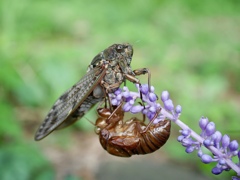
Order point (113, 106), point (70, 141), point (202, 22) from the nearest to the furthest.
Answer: point (113, 106) < point (70, 141) < point (202, 22)

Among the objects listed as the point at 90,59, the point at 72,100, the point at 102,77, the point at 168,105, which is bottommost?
the point at 90,59

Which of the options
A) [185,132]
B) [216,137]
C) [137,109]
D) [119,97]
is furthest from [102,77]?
[216,137]

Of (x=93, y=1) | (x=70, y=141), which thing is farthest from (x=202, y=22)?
(x=70, y=141)

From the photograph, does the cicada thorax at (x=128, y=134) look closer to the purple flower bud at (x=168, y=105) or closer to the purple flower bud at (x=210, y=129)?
the purple flower bud at (x=168, y=105)

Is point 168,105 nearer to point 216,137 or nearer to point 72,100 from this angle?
point 216,137

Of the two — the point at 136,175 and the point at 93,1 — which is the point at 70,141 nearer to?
the point at 136,175

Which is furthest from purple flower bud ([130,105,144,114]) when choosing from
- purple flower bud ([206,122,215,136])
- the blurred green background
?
the blurred green background
